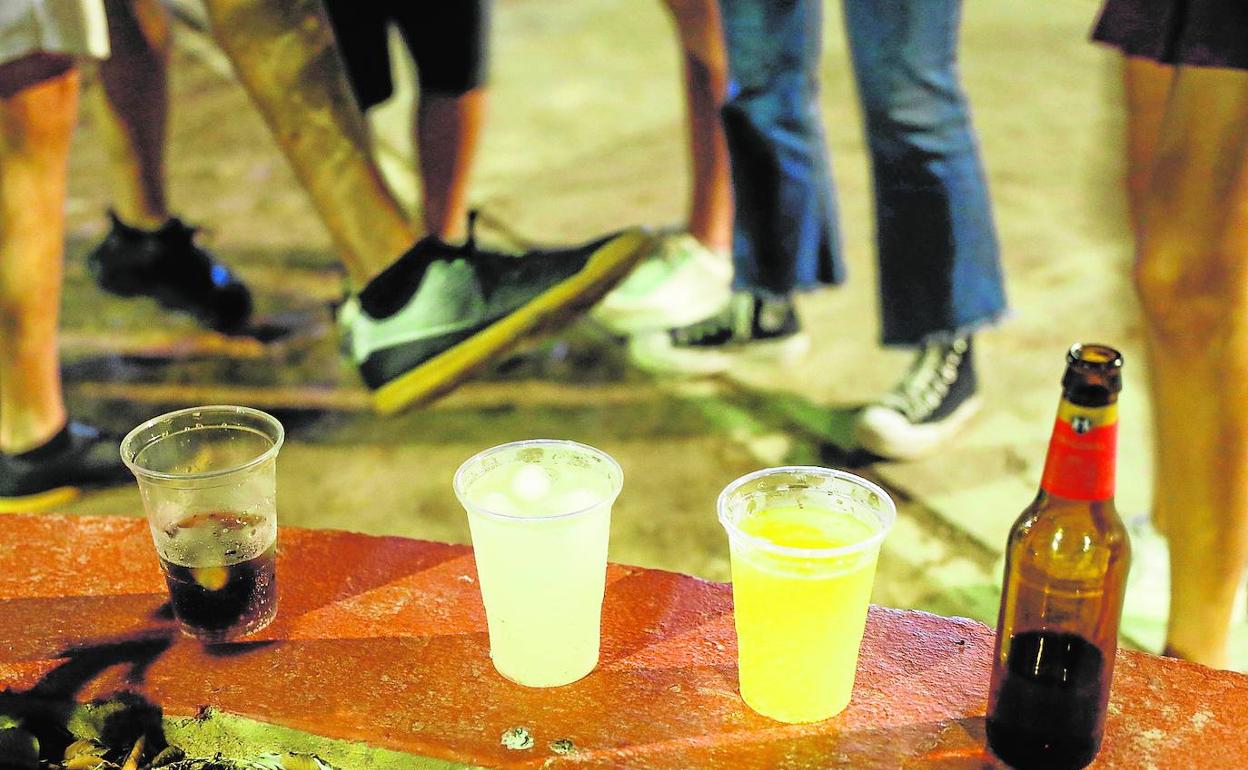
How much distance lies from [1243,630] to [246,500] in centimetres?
167

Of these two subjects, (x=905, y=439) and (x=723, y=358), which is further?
(x=723, y=358)

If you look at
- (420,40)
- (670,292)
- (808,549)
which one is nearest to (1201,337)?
(808,549)

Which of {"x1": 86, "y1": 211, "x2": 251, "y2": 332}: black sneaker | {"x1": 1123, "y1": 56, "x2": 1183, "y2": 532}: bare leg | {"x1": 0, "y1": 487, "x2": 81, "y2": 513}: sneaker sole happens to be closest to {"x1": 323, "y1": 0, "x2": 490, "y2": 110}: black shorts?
{"x1": 86, "y1": 211, "x2": 251, "y2": 332}: black sneaker

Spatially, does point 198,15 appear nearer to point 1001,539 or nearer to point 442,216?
point 442,216

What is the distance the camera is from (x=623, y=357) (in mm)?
3135

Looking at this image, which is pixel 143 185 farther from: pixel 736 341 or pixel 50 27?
pixel 736 341

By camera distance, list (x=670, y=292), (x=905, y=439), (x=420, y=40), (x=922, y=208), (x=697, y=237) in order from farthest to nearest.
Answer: (x=697, y=237) → (x=670, y=292) → (x=420, y=40) → (x=905, y=439) → (x=922, y=208)

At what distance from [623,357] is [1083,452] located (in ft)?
6.83

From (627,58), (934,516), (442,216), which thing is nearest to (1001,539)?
(934,516)

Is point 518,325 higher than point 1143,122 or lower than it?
lower

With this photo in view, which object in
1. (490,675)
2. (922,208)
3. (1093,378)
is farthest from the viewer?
(922,208)

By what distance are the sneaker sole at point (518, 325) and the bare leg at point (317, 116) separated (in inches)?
8.7

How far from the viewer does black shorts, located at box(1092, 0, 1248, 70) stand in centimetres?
150

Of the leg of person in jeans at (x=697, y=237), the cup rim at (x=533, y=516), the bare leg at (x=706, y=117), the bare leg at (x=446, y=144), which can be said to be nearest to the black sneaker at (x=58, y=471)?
the bare leg at (x=446, y=144)
